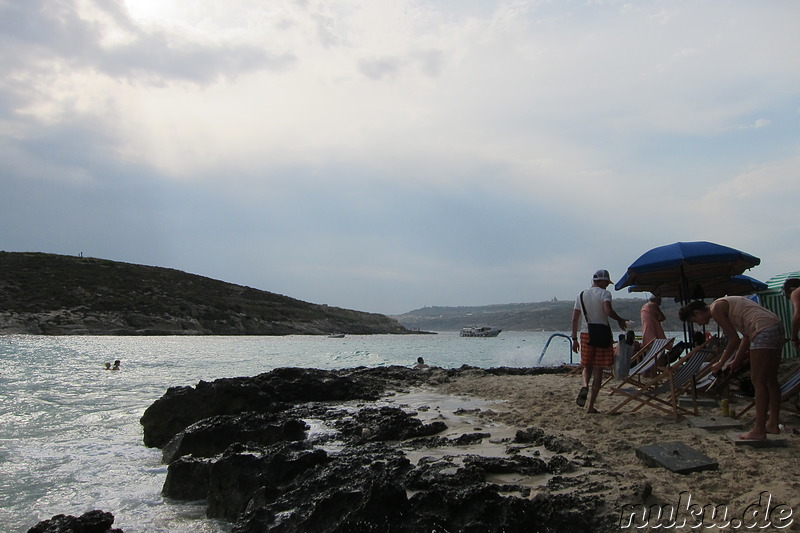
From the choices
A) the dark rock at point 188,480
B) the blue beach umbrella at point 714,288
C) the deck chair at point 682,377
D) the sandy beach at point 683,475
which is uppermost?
the blue beach umbrella at point 714,288

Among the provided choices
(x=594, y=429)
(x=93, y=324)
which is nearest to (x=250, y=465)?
(x=594, y=429)

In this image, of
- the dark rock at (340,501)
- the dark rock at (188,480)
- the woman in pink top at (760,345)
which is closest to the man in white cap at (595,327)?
the woman in pink top at (760,345)

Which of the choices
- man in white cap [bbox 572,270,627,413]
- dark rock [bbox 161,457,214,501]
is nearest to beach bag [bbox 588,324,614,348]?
man in white cap [bbox 572,270,627,413]

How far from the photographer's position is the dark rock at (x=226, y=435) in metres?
6.75

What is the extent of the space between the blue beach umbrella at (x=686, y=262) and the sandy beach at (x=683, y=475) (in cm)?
314

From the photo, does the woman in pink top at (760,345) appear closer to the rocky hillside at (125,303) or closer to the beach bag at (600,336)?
the beach bag at (600,336)

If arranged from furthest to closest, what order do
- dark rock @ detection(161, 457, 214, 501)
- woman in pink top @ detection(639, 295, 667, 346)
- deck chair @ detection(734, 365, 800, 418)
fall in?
woman in pink top @ detection(639, 295, 667, 346)
dark rock @ detection(161, 457, 214, 501)
deck chair @ detection(734, 365, 800, 418)

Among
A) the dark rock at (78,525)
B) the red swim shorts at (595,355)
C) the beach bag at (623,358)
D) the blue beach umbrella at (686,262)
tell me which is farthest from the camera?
the blue beach umbrella at (686,262)

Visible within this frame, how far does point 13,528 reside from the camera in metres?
5.11

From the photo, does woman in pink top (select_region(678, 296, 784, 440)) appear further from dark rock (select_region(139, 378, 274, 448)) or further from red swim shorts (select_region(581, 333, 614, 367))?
dark rock (select_region(139, 378, 274, 448))

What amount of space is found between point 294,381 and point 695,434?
7.70 metres

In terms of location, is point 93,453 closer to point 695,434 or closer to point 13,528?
point 13,528

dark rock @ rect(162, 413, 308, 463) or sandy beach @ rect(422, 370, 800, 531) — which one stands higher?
sandy beach @ rect(422, 370, 800, 531)

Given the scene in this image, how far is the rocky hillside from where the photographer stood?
52.4m
